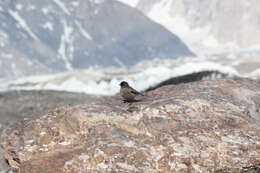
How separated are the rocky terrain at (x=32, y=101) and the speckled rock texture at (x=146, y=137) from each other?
31.0 m

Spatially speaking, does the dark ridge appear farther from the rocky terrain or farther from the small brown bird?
the small brown bird

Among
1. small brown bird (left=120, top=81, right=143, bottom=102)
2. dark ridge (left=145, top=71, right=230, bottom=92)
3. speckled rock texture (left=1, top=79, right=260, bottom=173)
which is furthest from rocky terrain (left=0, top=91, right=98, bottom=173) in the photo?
speckled rock texture (left=1, top=79, right=260, bottom=173)

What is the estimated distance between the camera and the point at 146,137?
24.4 feet

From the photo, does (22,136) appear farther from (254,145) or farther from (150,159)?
(254,145)

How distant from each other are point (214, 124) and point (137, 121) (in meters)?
1.05

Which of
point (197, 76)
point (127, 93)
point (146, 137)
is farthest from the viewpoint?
point (197, 76)

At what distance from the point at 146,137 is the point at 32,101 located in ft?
132

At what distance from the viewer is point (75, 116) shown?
7914 mm

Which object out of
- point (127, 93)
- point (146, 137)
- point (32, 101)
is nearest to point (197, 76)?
point (32, 101)

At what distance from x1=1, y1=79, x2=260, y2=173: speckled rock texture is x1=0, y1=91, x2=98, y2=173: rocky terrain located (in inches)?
1221

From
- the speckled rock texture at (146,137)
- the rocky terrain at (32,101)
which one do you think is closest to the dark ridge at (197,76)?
the rocky terrain at (32,101)

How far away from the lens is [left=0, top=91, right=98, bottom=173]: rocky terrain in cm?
4178

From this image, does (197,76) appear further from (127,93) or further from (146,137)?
(146,137)

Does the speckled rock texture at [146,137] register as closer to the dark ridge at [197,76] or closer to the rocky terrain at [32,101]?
the rocky terrain at [32,101]
